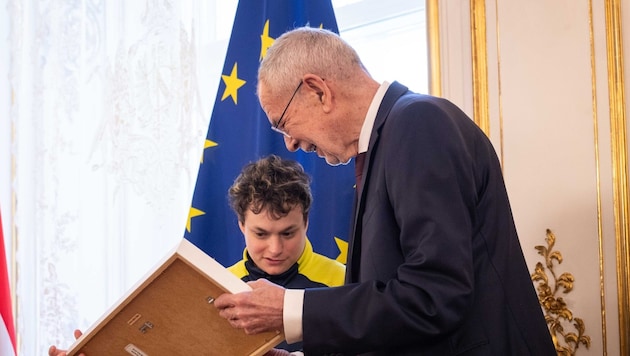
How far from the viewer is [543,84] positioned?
8.76 feet

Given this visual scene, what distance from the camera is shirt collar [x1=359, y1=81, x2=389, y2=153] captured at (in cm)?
178

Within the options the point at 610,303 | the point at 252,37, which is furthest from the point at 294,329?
the point at 252,37

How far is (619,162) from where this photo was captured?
251cm

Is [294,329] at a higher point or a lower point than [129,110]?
lower

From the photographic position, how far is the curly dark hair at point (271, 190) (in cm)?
253

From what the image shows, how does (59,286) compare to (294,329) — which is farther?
(59,286)

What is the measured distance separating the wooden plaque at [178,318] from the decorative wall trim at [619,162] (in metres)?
1.27

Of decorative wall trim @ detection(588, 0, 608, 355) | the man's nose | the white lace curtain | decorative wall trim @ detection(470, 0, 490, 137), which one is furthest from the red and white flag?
decorative wall trim @ detection(588, 0, 608, 355)

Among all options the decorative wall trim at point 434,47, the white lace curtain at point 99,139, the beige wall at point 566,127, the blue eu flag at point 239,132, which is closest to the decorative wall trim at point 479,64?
the beige wall at point 566,127

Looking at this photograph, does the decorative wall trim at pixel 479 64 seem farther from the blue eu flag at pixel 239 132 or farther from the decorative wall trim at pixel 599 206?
the blue eu flag at pixel 239 132

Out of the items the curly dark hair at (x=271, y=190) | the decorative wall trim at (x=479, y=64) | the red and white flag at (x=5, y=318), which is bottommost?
the red and white flag at (x=5, y=318)

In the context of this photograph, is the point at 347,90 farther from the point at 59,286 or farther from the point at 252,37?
the point at 59,286

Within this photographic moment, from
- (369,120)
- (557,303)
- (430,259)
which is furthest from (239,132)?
(430,259)

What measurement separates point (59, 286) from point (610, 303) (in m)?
2.42
